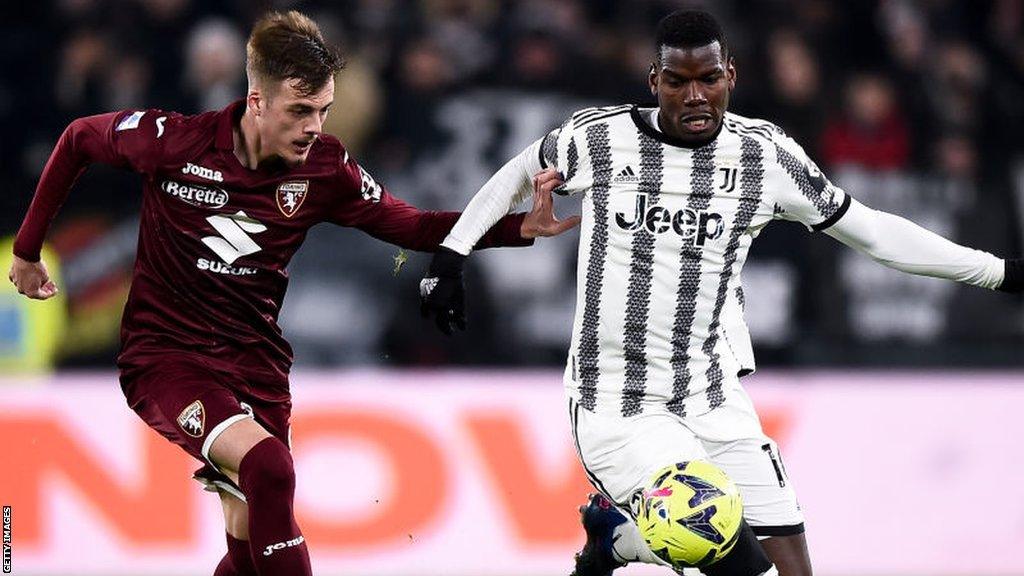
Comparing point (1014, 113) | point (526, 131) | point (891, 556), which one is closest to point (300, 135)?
point (526, 131)

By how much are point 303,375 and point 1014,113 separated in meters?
4.00

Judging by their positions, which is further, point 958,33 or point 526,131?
point 958,33

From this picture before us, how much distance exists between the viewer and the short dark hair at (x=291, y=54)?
4.95 meters

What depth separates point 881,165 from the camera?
8.55m

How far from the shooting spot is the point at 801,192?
16.2 ft

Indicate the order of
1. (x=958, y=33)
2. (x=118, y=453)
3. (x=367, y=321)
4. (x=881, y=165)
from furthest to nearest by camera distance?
(x=958, y=33) → (x=881, y=165) → (x=367, y=321) → (x=118, y=453)

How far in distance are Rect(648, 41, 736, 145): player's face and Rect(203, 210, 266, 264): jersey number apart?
1.26 m

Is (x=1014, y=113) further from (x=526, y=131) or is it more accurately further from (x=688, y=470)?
(x=688, y=470)

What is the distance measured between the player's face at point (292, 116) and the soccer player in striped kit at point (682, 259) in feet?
1.88

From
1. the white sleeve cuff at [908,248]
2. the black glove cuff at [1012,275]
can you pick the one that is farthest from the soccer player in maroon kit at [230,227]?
the black glove cuff at [1012,275]

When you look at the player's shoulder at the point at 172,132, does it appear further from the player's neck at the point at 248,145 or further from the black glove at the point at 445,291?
the black glove at the point at 445,291

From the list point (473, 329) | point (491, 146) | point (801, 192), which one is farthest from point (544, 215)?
point (491, 146)

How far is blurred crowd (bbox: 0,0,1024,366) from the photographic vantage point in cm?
779

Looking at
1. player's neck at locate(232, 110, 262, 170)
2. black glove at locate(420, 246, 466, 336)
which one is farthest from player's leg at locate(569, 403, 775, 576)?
player's neck at locate(232, 110, 262, 170)
